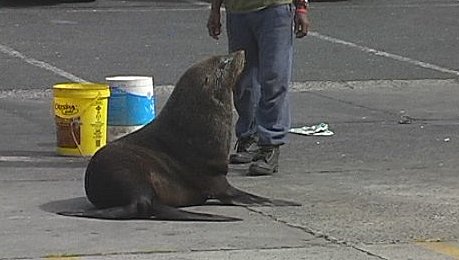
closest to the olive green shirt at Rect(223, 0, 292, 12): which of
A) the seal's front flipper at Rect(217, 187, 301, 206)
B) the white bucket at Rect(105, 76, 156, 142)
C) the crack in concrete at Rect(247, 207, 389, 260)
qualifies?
the white bucket at Rect(105, 76, 156, 142)

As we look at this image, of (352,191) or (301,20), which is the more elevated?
(301,20)

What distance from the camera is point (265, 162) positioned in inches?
346

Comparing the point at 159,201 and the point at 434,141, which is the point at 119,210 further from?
the point at 434,141

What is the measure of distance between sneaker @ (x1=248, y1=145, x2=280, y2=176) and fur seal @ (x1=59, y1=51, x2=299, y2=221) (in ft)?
2.83

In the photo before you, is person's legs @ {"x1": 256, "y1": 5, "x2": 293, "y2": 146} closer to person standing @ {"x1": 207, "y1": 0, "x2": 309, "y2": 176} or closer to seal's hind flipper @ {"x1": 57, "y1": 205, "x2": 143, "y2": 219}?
person standing @ {"x1": 207, "y1": 0, "x2": 309, "y2": 176}

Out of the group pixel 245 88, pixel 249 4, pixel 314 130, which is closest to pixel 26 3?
pixel 314 130

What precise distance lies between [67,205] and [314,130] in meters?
3.32

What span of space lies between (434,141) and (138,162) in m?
3.48

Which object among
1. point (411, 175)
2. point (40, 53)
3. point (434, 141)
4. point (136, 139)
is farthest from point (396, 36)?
point (136, 139)

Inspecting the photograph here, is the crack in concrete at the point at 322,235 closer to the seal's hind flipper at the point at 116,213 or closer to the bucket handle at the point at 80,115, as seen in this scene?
the seal's hind flipper at the point at 116,213

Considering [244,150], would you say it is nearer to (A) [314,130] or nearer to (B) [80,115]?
(B) [80,115]

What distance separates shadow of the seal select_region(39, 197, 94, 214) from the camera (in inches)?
301

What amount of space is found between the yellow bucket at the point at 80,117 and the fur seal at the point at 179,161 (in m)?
1.65

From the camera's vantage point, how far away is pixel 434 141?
10.3 metres
